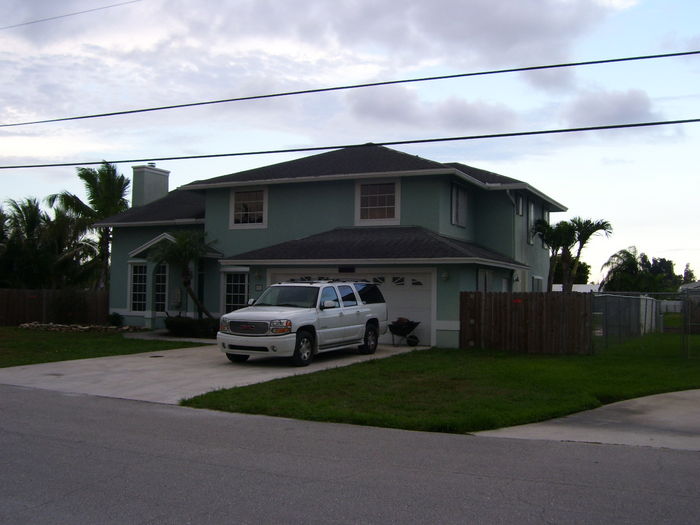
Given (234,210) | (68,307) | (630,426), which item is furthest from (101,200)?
(630,426)

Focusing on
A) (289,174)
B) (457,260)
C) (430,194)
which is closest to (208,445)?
(457,260)

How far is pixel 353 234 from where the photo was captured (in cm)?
2291

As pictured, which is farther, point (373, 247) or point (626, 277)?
point (626, 277)

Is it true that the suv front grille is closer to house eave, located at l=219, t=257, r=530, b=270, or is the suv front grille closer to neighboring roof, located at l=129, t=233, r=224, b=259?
house eave, located at l=219, t=257, r=530, b=270

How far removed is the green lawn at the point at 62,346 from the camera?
17484 millimetres

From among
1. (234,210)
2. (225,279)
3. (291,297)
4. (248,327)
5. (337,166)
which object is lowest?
(248,327)

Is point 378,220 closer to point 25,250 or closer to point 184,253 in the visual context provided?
point 184,253

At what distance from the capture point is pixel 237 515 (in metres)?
5.68

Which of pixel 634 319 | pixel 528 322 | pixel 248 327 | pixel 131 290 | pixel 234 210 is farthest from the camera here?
pixel 131 290

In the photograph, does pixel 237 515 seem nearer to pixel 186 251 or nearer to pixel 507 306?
pixel 507 306

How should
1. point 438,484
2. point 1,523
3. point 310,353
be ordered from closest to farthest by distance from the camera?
point 1,523
point 438,484
point 310,353

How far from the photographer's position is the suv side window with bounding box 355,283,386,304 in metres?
18.5

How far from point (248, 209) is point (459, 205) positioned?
24.1 feet

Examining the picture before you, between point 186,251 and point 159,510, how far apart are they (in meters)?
18.7
